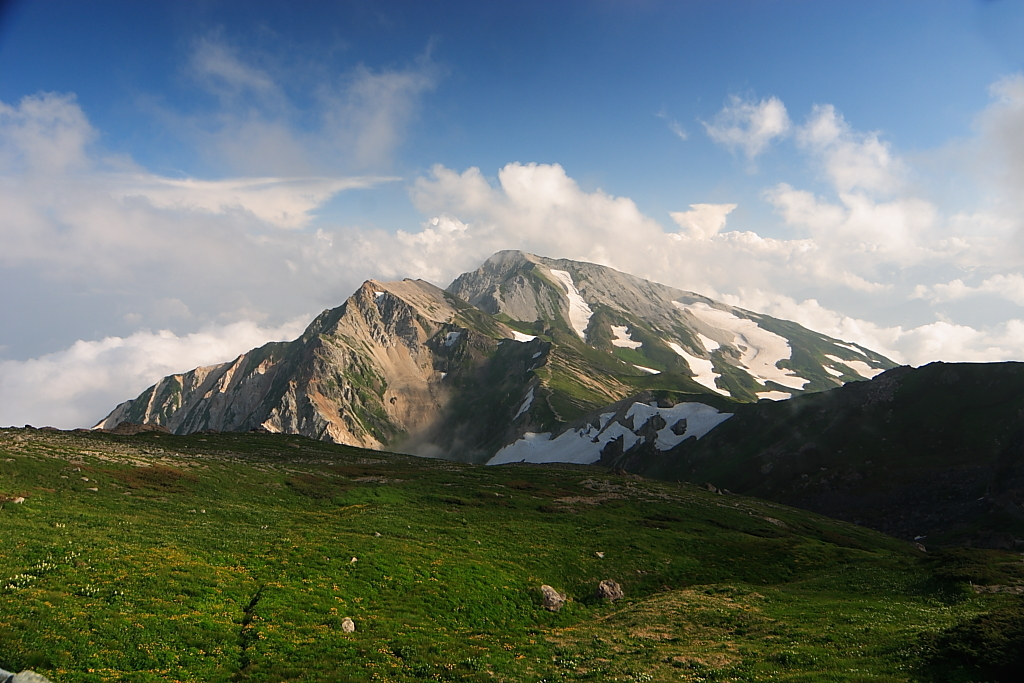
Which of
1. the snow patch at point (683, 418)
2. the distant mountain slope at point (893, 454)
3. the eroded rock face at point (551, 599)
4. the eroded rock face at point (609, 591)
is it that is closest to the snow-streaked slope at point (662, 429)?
the snow patch at point (683, 418)

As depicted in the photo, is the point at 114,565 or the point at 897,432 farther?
the point at 897,432

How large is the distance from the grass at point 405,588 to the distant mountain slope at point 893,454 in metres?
59.4

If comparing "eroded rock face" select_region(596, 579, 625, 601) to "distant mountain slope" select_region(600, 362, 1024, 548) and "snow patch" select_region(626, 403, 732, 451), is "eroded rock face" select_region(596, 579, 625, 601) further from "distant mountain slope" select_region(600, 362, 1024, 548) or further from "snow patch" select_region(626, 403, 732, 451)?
"snow patch" select_region(626, 403, 732, 451)

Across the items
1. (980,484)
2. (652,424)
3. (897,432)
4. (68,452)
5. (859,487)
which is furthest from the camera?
(652,424)

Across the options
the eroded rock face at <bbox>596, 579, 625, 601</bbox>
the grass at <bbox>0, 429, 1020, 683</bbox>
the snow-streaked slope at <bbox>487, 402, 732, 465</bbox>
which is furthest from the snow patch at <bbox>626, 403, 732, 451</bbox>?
the eroded rock face at <bbox>596, 579, 625, 601</bbox>

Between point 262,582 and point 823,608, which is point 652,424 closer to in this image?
point 823,608

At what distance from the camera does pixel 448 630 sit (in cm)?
2922

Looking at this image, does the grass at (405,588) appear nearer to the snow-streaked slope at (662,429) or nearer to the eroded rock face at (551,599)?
the eroded rock face at (551,599)

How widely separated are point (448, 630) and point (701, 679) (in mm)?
13873

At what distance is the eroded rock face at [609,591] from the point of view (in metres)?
40.1

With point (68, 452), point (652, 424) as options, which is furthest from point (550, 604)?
point (652, 424)

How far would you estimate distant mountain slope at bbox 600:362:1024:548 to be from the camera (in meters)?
96.7

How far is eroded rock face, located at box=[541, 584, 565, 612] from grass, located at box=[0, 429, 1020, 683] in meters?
0.56

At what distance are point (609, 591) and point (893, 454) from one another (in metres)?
124
